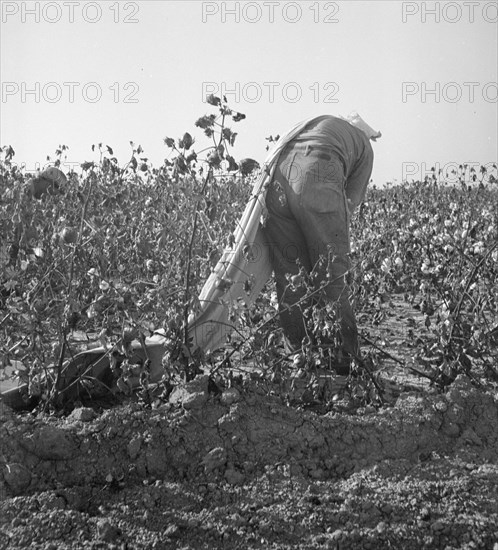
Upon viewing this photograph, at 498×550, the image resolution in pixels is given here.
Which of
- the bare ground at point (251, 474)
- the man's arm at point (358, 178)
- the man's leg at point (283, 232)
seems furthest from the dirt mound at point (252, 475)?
the man's arm at point (358, 178)

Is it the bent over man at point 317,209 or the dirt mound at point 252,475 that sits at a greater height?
the bent over man at point 317,209

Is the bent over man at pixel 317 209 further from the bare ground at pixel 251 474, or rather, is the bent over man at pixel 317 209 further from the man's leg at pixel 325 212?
the bare ground at pixel 251 474

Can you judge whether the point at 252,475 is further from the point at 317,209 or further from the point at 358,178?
the point at 358,178

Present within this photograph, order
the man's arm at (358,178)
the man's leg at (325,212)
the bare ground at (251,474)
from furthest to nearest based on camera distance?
the man's arm at (358,178) → the man's leg at (325,212) → the bare ground at (251,474)

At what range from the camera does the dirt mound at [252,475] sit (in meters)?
2.20

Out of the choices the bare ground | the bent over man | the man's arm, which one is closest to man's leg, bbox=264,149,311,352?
the bent over man

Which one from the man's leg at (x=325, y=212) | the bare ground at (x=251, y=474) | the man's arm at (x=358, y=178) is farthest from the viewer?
the man's arm at (x=358, y=178)

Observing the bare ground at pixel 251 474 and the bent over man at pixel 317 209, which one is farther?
the bent over man at pixel 317 209

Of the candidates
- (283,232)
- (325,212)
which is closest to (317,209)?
(325,212)

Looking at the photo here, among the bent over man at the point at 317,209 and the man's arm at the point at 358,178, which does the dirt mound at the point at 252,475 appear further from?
the man's arm at the point at 358,178

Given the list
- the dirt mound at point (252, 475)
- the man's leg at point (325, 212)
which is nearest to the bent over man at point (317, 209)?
the man's leg at point (325, 212)

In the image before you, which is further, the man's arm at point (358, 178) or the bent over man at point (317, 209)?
the man's arm at point (358, 178)

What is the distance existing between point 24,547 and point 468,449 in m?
1.56

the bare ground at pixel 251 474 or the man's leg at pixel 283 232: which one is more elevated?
the man's leg at pixel 283 232
